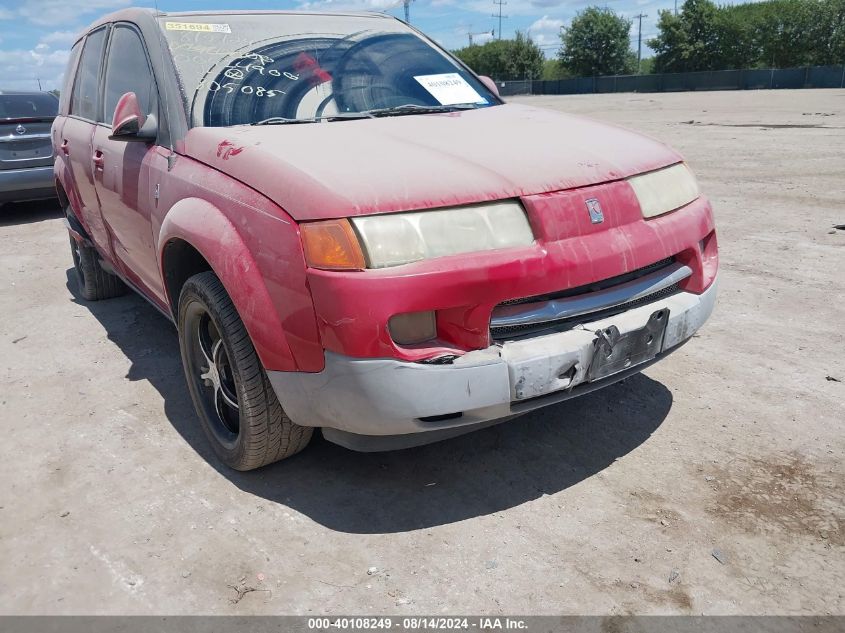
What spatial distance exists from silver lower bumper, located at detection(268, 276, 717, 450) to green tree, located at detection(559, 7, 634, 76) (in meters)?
75.8

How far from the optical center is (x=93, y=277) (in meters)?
5.07

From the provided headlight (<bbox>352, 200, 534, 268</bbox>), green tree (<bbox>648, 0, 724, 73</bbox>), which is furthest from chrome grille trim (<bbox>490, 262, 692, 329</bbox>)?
green tree (<bbox>648, 0, 724, 73</bbox>)

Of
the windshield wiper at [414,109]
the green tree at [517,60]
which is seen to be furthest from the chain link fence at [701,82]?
the windshield wiper at [414,109]

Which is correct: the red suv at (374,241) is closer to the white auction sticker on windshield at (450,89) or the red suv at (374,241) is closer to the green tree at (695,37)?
the white auction sticker on windshield at (450,89)

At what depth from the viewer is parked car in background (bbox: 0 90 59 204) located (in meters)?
8.23

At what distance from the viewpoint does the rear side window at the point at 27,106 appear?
27.7 ft

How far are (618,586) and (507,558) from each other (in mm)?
352

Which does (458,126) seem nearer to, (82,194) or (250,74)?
(250,74)

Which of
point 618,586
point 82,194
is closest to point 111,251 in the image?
point 82,194

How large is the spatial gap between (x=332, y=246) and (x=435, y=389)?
533 mm

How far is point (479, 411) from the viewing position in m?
2.22

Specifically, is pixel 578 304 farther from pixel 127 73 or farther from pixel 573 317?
pixel 127 73

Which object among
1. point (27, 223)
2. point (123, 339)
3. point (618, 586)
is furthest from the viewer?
point (27, 223)

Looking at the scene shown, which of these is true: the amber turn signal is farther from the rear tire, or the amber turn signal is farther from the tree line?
the tree line
